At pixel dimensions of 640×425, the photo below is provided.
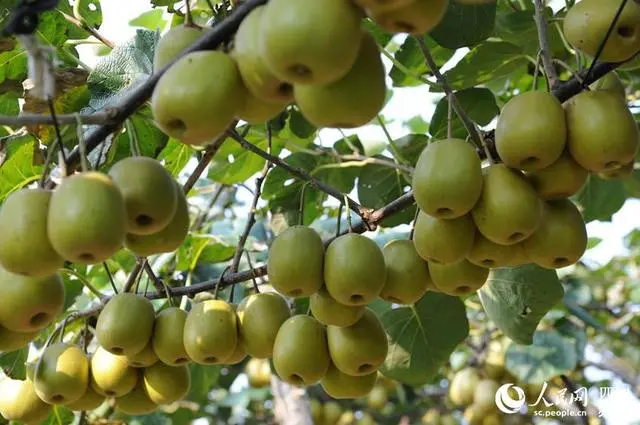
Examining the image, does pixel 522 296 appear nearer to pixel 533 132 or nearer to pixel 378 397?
pixel 533 132

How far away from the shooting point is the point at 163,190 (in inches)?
45.7

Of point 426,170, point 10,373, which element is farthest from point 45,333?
point 426,170

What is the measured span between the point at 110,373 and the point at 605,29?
47.5 inches

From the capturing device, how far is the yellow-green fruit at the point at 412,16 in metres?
0.94

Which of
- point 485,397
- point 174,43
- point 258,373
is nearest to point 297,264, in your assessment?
point 174,43

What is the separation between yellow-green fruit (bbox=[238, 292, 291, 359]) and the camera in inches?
64.9

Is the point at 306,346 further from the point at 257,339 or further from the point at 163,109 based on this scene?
the point at 163,109

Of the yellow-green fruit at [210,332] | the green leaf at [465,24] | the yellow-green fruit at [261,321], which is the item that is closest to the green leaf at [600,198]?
the green leaf at [465,24]

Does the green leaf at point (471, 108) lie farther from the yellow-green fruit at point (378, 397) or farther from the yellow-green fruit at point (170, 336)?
the yellow-green fruit at point (378, 397)

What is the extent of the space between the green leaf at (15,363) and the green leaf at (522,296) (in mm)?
1281

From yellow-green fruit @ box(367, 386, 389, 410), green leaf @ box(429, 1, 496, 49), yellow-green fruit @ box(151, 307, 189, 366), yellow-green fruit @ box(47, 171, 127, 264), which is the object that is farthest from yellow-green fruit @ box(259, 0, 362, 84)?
yellow-green fruit @ box(367, 386, 389, 410)

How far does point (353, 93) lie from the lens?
1012 mm

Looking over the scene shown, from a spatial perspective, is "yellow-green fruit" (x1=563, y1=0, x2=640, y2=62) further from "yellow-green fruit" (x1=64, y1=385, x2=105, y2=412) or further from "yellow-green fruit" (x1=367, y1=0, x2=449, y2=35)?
"yellow-green fruit" (x1=64, y1=385, x2=105, y2=412)

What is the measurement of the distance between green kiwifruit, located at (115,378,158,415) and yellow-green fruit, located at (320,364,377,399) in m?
0.43
